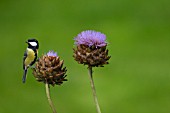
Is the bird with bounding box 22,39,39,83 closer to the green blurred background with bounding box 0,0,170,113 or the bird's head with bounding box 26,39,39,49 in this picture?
the bird's head with bounding box 26,39,39,49

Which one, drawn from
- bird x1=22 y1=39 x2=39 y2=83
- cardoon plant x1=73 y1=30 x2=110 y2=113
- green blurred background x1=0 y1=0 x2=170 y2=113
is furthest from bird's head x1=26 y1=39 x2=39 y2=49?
green blurred background x1=0 y1=0 x2=170 y2=113

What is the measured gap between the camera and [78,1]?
650cm

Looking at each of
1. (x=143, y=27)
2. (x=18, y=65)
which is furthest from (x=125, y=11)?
(x=18, y=65)

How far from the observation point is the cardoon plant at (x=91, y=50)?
1789 mm

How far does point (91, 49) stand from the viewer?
1831 millimetres

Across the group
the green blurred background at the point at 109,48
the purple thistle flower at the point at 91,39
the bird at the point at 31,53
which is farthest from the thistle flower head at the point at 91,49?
the green blurred background at the point at 109,48

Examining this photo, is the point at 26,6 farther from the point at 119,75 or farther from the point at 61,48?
the point at 119,75

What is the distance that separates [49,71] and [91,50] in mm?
170

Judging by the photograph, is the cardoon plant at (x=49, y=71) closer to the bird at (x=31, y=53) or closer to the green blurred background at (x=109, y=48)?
the bird at (x=31, y=53)

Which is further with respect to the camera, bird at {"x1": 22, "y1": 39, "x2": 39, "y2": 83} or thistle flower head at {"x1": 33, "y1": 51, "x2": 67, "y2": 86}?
bird at {"x1": 22, "y1": 39, "x2": 39, "y2": 83}

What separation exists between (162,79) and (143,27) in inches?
47.7

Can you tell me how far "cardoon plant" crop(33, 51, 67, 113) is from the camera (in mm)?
1742

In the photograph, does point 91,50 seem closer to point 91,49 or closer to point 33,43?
point 91,49

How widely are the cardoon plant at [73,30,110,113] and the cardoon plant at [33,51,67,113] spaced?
8 cm
